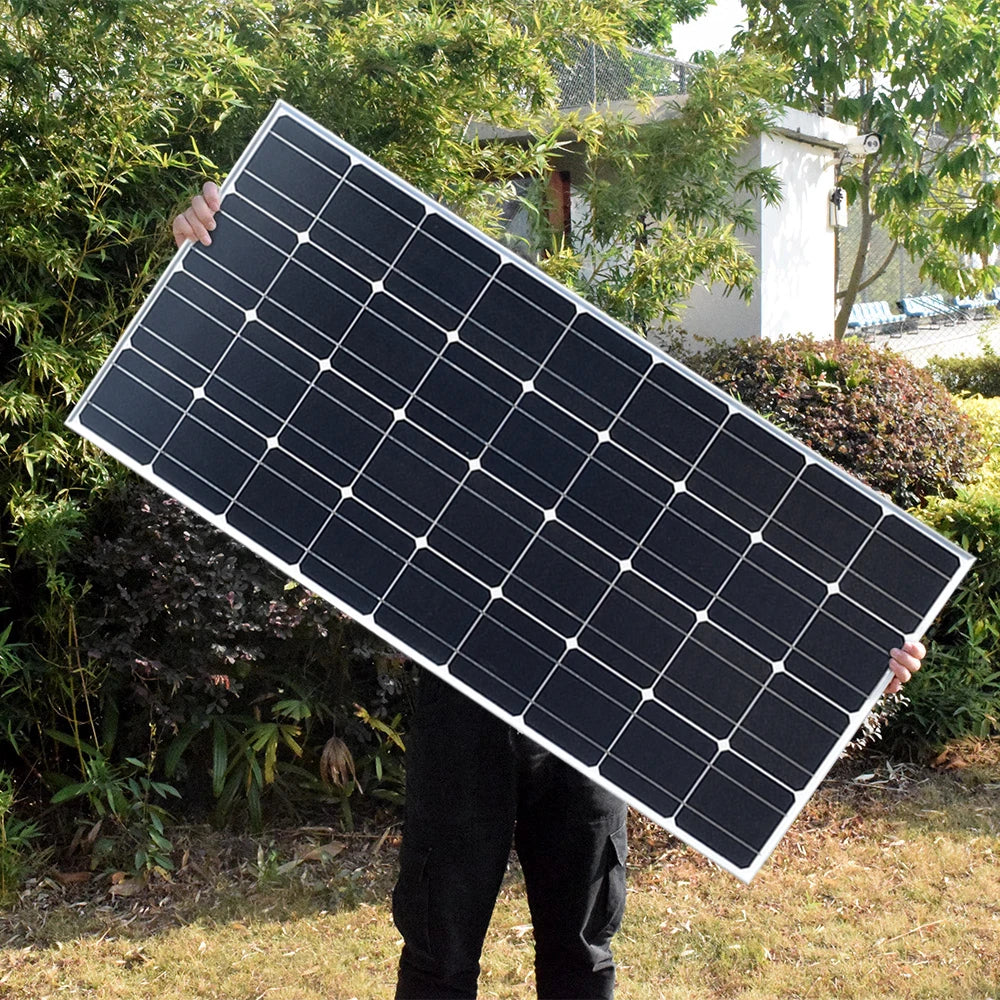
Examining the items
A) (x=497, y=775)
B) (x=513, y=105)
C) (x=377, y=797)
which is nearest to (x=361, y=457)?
(x=497, y=775)

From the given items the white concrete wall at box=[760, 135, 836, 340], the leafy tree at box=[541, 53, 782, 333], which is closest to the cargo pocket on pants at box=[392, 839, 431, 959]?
the leafy tree at box=[541, 53, 782, 333]

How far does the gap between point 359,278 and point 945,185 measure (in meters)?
12.7

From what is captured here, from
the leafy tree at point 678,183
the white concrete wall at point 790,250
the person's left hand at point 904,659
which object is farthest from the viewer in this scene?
the white concrete wall at point 790,250

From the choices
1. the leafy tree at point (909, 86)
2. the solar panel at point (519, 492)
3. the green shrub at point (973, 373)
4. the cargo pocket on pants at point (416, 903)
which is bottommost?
the cargo pocket on pants at point (416, 903)

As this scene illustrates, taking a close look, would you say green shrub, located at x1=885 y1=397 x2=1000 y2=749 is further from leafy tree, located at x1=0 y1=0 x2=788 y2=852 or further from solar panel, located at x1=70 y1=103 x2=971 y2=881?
solar panel, located at x1=70 y1=103 x2=971 y2=881

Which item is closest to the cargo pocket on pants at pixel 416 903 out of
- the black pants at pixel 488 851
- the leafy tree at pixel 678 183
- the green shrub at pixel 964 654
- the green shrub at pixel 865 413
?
the black pants at pixel 488 851

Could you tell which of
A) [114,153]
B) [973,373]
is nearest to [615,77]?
[114,153]

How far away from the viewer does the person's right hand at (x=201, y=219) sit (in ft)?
7.93

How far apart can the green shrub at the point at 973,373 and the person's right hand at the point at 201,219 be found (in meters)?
13.7

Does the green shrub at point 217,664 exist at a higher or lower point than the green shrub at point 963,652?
lower

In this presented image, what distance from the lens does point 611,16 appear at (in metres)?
5.62

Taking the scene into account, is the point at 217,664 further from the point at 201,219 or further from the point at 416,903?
the point at 201,219

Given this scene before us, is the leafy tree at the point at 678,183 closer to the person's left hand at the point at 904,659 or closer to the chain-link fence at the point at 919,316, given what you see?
the person's left hand at the point at 904,659

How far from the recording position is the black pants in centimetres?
258
